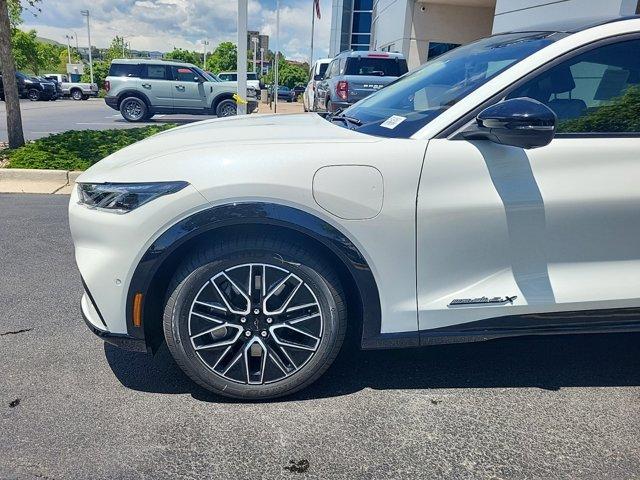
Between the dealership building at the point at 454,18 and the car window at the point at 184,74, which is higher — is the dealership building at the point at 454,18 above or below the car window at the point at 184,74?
above

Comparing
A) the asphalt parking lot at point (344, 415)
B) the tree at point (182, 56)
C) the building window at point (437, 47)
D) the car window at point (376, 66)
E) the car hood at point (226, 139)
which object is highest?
the tree at point (182, 56)

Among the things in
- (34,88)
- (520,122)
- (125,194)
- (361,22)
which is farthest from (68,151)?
(361,22)

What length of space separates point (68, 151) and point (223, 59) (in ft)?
254

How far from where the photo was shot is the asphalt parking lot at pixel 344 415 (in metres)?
1.99

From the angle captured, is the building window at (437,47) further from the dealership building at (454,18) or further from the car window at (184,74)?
the car window at (184,74)

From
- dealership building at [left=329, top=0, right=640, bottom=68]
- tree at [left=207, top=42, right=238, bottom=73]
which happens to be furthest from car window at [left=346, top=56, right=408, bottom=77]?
tree at [left=207, top=42, right=238, bottom=73]

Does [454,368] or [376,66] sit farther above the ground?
[376,66]

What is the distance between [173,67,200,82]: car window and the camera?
15094 mm

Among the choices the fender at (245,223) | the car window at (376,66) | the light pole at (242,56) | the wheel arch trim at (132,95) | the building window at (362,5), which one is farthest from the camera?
the building window at (362,5)

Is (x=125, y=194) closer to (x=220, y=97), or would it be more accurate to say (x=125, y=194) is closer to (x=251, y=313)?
(x=251, y=313)

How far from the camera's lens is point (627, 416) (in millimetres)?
2350

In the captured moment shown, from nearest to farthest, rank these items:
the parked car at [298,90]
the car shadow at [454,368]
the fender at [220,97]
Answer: the car shadow at [454,368] → the fender at [220,97] → the parked car at [298,90]

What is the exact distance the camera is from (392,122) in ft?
7.86

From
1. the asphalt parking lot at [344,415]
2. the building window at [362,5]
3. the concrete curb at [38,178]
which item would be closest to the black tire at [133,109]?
the concrete curb at [38,178]
